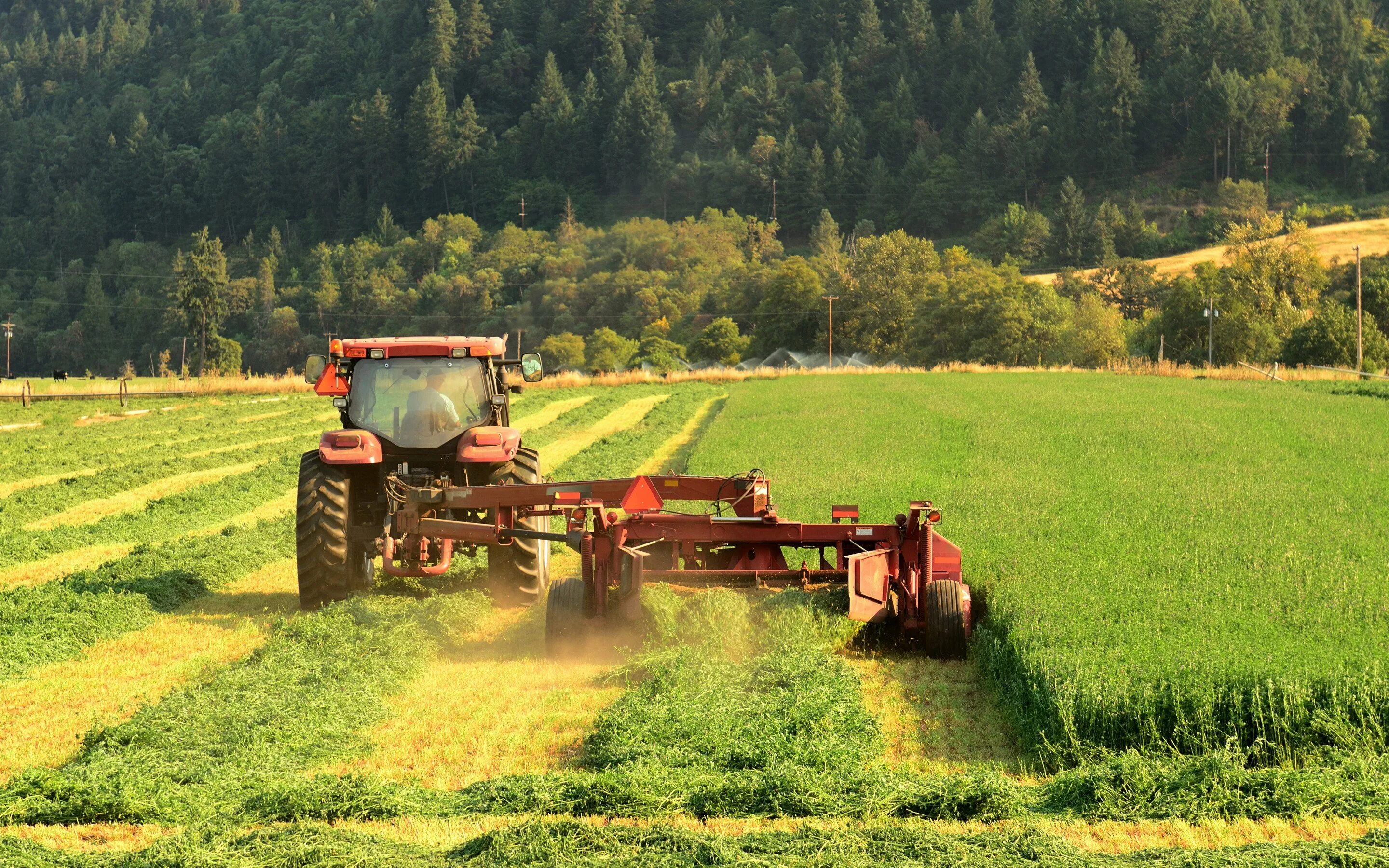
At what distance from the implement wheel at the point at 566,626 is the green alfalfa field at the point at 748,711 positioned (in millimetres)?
208

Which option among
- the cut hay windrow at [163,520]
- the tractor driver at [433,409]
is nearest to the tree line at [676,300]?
the cut hay windrow at [163,520]

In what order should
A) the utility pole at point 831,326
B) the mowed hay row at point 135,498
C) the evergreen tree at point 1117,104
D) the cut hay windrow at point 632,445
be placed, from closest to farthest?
the mowed hay row at point 135,498 → the cut hay windrow at point 632,445 → the utility pole at point 831,326 → the evergreen tree at point 1117,104

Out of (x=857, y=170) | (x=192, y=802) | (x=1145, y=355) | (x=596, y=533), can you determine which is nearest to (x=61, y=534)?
(x=596, y=533)

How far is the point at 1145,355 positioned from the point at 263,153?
113 m

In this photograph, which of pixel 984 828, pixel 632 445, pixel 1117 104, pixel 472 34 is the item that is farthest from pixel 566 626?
pixel 472 34

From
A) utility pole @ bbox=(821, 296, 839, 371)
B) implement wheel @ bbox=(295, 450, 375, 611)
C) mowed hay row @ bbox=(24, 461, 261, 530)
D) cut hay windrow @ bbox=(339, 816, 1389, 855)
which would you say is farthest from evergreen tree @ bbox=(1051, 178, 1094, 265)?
cut hay windrow @ bbox=(339, 816, 1389, 855)

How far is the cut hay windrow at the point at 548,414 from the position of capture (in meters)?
34.3

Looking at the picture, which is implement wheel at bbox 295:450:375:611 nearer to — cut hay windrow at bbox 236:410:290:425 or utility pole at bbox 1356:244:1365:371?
cut hay windrow at bbox 236:410:290:425

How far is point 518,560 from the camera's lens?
1227cm

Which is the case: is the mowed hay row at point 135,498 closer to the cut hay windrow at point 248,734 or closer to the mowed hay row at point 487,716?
the cut hay windrow at point 248,734

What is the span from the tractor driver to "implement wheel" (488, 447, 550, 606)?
65 centimetres

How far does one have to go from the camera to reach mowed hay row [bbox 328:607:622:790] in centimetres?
795

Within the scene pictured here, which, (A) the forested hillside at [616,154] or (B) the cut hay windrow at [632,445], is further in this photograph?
(A) the forested hillside at [616,154]

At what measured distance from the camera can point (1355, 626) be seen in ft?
30.8
